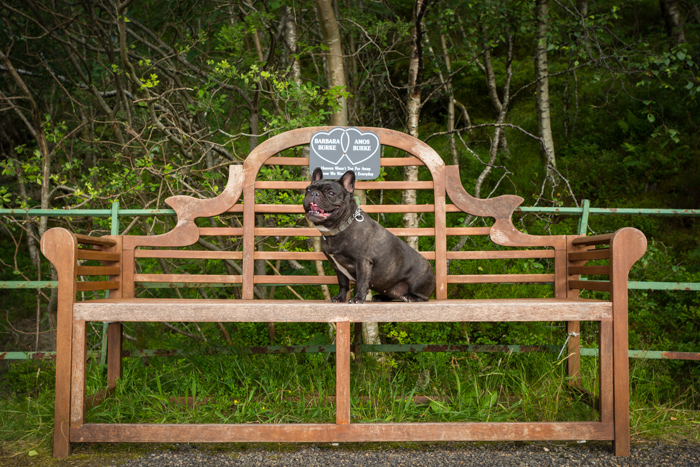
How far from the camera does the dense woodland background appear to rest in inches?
154

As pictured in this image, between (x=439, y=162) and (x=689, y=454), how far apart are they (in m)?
2.04

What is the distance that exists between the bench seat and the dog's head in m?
0.44

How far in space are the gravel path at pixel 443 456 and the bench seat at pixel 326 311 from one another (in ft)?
2.21

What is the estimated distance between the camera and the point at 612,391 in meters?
2.50

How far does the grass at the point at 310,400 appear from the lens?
2719mm

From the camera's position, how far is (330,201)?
2576mm

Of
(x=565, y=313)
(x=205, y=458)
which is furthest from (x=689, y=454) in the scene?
(x=205, y=458)

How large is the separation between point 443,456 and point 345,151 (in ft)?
6.16

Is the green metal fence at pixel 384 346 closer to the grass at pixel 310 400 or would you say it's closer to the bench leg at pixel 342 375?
the grass at pixel 310 400

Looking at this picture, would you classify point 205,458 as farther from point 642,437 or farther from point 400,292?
point 642,437

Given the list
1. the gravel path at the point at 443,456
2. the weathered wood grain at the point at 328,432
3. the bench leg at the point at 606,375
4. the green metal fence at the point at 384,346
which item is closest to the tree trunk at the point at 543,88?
the green metal fence at the point at 384,346

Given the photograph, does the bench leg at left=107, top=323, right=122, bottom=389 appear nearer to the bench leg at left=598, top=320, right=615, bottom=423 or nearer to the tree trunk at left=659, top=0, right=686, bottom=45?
Answer: the bench leg at left=598, top=320, right=615, bottom=423

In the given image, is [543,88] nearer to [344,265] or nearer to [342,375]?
[344,265]

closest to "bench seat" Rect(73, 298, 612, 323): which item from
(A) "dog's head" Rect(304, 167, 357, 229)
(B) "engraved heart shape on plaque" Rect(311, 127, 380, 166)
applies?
(A) "dog's head" Rect(304, 167, 357, 229)
